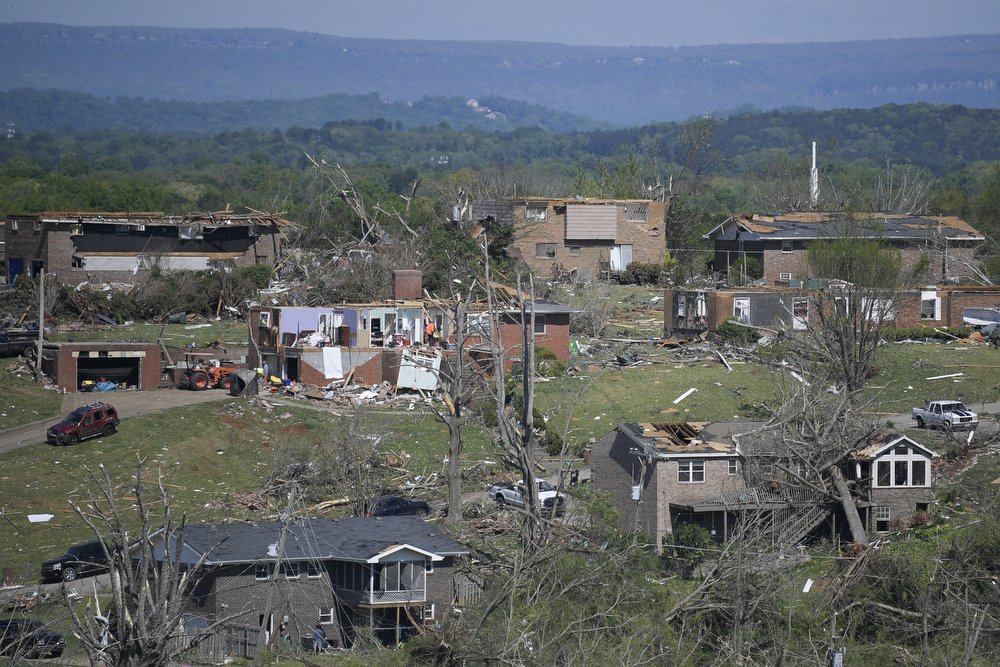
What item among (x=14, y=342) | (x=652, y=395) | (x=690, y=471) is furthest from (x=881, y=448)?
(x=14, y=342)

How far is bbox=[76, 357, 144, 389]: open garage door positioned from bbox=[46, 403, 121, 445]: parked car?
5.87m

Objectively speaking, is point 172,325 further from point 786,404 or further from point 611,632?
point 611,632

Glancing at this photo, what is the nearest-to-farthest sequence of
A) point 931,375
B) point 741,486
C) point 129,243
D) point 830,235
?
point 741,486 → point 931,375 → point 830,235 → point 129,243

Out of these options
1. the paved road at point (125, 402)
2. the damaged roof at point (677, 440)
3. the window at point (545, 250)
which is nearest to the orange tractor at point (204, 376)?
the paved road at point (125, 402)

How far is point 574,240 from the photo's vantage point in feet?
203

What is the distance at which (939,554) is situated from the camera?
957 inches

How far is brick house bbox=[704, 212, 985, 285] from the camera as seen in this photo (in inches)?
2125

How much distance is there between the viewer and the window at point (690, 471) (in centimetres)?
2852

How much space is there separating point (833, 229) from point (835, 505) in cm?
2569

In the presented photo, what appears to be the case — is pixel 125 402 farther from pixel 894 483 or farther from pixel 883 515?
pixel 894 483

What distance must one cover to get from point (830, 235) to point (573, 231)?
13747 mm

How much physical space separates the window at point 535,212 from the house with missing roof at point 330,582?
3842cm

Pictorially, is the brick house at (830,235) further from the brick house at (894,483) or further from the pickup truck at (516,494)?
the pickup truck at (516,494)

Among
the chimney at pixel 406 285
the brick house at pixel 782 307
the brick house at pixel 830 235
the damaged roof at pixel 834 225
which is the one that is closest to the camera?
the chimney at pixel 406 285
